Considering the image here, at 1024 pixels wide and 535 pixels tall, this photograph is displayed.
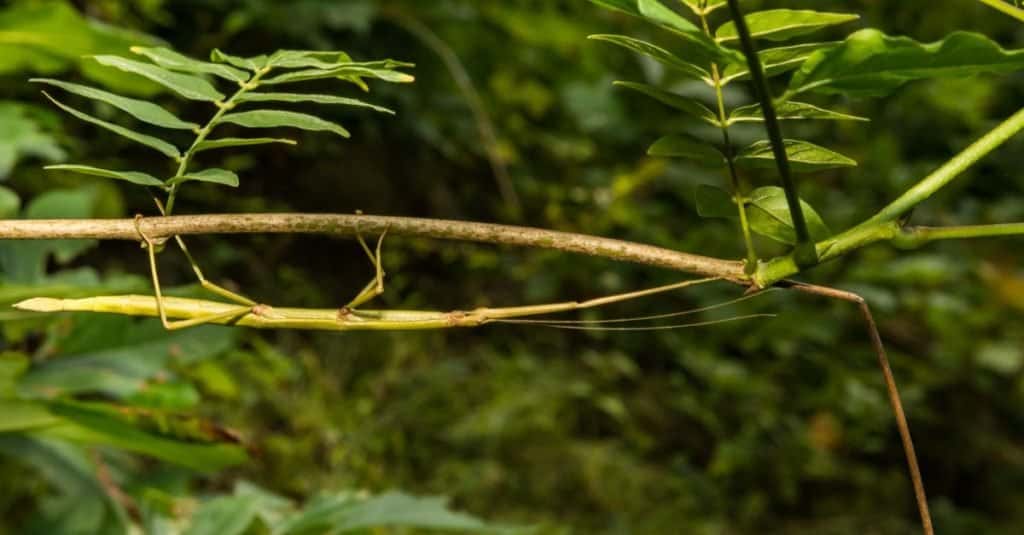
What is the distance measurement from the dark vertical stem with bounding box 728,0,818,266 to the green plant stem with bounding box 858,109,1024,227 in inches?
2.1

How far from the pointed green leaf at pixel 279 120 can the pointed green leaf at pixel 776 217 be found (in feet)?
1.11

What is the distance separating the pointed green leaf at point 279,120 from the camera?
2.24 feet

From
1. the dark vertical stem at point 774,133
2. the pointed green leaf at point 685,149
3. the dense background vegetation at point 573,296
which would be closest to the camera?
the dark vertical stem at point 774,133

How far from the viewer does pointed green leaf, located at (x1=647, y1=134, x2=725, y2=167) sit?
781 millimetres

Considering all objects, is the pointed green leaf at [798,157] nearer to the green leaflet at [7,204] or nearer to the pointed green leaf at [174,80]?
the pointed green leaf at [174,80]

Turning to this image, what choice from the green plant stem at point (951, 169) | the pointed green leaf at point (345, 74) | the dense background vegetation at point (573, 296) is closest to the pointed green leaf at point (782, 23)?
the green plant stem at point (951, 169)

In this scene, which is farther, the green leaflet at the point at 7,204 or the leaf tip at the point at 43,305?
the green leaflet at the point at 7,204

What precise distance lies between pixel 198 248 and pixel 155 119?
81.3 inches

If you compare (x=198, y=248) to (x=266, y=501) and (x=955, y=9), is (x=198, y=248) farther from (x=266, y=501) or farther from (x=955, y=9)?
(x=955, y=9)

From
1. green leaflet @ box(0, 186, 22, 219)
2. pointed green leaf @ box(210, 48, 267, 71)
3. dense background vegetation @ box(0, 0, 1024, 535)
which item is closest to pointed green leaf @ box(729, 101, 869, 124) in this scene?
pointed green leaf @ box(210, 48, 267, 71)

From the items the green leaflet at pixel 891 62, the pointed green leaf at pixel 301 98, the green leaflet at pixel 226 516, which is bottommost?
the green leaflet at pixel 226 516

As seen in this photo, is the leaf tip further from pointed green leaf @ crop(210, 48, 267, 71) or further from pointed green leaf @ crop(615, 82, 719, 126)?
pointed green leaf @ crop(615, 82, 719, 126)

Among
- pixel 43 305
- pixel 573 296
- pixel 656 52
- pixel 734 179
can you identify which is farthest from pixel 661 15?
pixel 573 296

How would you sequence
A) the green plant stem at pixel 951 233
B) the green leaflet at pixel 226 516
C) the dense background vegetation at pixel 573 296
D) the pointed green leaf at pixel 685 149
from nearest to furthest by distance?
the green plant stem at pixel 951 233
the pointed green leaf at pixel 685 149
the green leaflet at pixel 226 516
the dense background vegetation at pixel 573 296
